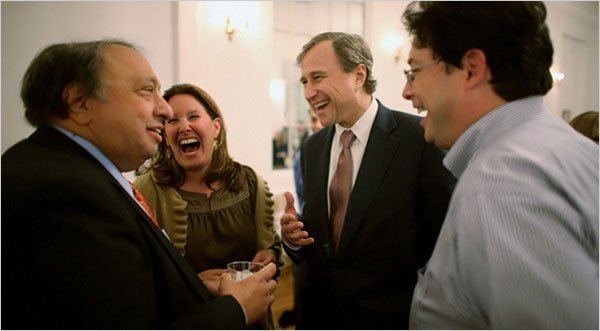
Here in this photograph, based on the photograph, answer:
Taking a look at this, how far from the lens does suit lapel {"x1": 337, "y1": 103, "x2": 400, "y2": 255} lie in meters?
1.52

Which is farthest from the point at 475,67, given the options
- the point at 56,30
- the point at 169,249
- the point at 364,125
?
the point at 56,30

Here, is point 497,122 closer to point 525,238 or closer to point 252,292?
point 525,238

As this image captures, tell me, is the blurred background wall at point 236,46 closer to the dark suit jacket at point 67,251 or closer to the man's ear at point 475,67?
the dark suit jacket at point 67,251

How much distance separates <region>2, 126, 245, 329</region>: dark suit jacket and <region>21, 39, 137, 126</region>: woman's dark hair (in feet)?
0.49

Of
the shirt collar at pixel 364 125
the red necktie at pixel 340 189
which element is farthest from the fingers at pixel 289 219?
the shirt collar at pixel 364 125

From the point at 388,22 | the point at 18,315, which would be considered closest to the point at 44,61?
the point at 18,315

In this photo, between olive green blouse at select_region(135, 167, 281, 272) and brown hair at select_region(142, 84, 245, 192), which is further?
brown hair at select_region(142, 84, 245, 192)

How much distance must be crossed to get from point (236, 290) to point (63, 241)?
1.70 feet

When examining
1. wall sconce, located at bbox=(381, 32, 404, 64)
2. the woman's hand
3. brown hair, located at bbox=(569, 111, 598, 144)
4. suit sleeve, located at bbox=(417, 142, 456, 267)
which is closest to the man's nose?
suit sleeve, located at bbox=(417, 142, 456, 267)

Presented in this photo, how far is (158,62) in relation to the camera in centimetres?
350

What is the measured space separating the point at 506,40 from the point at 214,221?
129 centimetres

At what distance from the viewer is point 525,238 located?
29.4 inches

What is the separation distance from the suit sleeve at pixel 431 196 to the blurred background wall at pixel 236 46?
2.53 meters

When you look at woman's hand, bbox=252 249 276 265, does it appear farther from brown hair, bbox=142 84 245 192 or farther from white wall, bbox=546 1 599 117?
white wall, bbox=546 1 599 117
